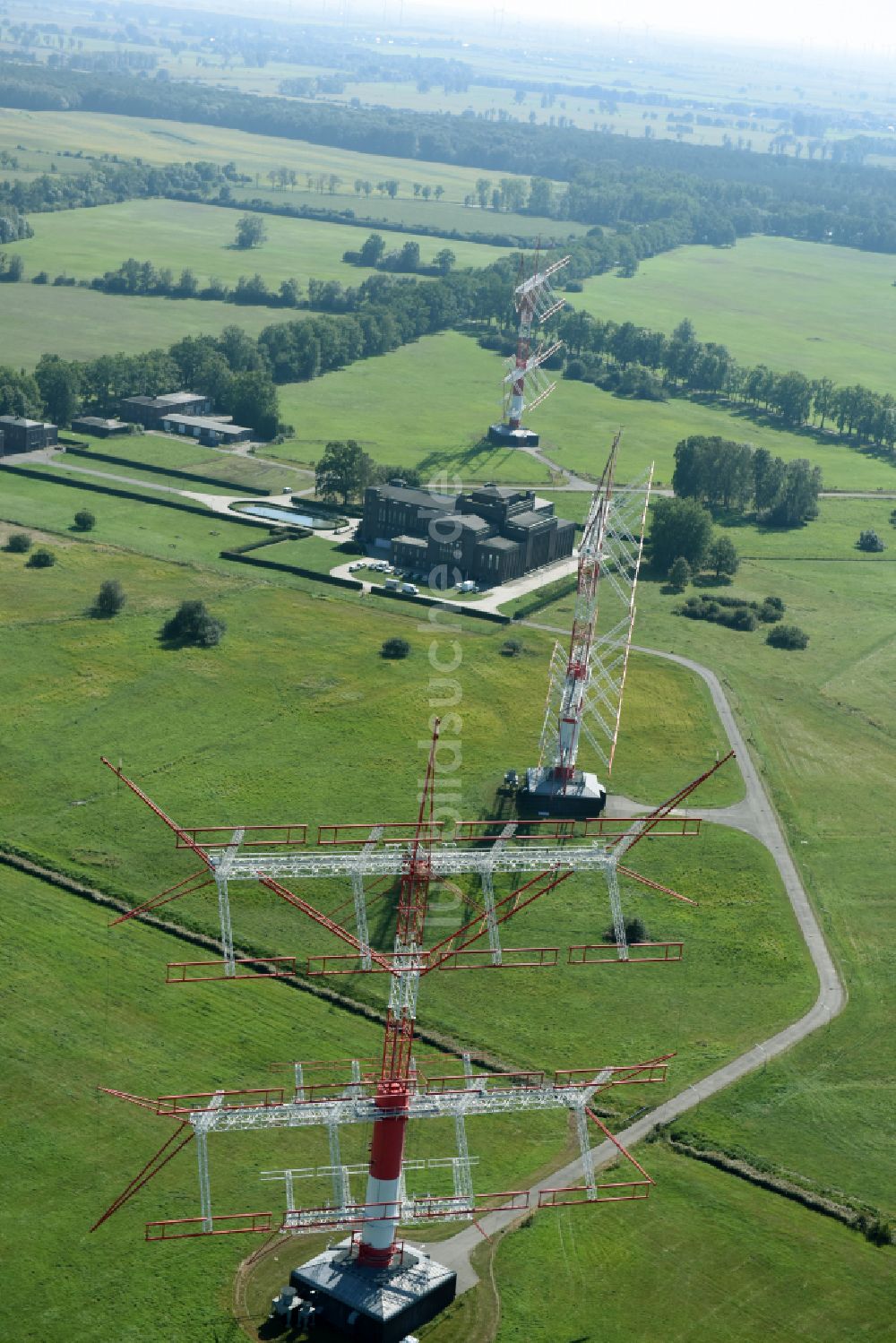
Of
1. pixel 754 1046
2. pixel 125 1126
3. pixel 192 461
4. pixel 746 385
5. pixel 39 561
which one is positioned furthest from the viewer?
pixel 746 385

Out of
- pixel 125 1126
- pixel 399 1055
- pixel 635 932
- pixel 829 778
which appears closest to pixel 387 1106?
pixel 399 1055

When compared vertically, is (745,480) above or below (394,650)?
above

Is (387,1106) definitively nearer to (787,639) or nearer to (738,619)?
(787,639)

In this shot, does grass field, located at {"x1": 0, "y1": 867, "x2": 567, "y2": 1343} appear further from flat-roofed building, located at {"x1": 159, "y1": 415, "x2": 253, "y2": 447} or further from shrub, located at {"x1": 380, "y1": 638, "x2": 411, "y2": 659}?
flat-roofed building, located at {"x1": 159, "y1": 415, "x2": 253, "y2": 447}

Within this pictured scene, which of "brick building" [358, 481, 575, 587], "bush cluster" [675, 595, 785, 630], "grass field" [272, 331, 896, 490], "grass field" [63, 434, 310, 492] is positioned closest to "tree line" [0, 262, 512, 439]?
"grass field" [272, 331, 896, 490]

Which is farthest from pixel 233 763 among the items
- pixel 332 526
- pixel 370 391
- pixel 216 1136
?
pixel 370 391

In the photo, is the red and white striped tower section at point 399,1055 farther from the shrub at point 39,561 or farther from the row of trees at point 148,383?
the row of trees at point 148,383

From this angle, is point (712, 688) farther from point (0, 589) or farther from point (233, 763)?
point (0, 589)
